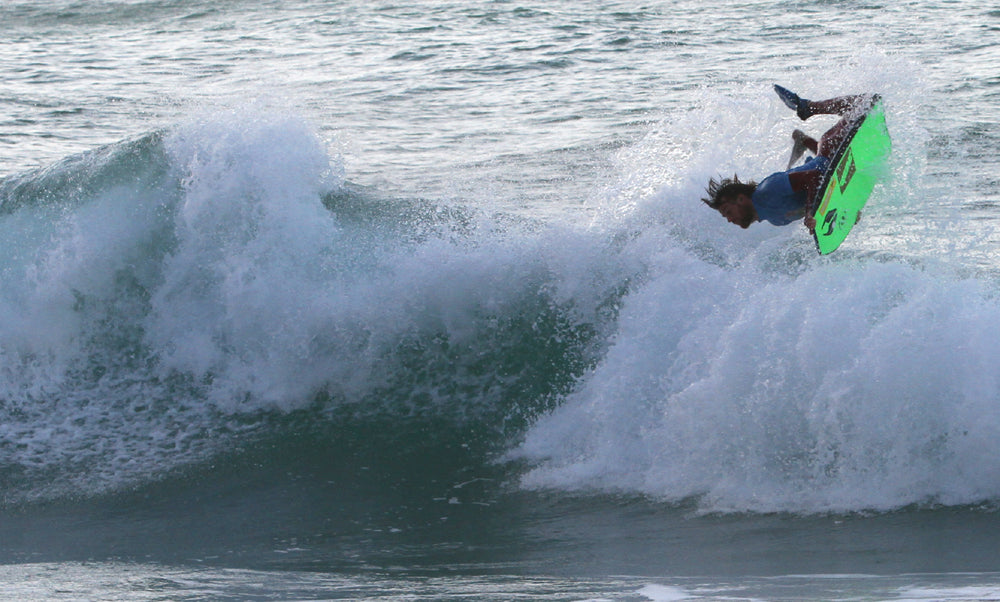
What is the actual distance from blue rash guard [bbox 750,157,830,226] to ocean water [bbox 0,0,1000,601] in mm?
602

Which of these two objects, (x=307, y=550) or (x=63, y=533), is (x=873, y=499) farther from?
(x=63, y=533)

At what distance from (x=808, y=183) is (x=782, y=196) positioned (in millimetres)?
173

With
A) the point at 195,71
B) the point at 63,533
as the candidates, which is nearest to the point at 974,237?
the point at 63,533

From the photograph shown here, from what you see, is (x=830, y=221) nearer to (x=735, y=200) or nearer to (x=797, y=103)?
(x=735, y=200)

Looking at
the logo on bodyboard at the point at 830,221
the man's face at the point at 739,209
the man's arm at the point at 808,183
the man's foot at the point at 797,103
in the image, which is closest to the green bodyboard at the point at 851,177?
the logo on bodyboard at the point at 830,221

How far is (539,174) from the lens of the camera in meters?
12.0

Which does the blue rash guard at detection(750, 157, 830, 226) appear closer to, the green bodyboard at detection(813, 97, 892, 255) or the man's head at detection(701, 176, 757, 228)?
the man's head at detection(701, 176, 757, 228)

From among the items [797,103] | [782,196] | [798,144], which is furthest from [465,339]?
[797,103]

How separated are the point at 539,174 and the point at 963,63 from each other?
6899 mm

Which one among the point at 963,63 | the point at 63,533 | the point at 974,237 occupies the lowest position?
the point at 63,533

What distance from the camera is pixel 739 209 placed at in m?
6.95

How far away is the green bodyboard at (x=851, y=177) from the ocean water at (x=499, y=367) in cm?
43

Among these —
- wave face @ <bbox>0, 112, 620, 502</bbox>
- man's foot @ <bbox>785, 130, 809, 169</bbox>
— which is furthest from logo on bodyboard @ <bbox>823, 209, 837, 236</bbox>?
wave face @ <bbox>0, 112, 620, 502</bbox>

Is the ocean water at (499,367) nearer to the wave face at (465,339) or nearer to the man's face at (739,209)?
the wave face at (465,339)
